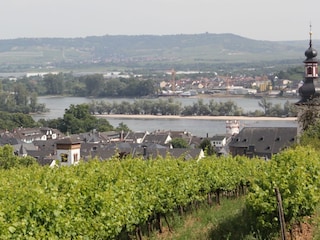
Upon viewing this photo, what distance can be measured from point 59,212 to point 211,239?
407 cm

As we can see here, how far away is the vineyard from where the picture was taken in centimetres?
900

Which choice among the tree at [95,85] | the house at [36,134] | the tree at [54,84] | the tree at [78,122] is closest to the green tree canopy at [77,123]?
the tree at [78,122]

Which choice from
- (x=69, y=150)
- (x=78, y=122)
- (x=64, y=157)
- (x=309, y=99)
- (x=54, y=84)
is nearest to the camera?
(x=309, y=99)

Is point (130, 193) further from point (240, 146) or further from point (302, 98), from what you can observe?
point (240, 146)

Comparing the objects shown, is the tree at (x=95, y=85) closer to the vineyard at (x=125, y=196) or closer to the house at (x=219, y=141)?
the house at (x=219, y=141)

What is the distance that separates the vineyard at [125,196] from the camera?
9000 mm

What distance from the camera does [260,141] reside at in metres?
45.0

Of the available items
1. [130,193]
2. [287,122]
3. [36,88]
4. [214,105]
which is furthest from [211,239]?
[36,88]

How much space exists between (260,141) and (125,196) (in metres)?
34.1

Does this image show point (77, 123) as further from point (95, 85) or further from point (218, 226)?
point (95, 85)

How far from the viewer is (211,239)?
12.4 meters

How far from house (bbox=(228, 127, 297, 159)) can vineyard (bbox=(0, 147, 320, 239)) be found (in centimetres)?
2867

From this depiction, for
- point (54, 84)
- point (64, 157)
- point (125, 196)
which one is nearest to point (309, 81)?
point (64, 157)

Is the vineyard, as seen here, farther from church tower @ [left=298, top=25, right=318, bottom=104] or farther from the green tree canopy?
the green tree canopy
